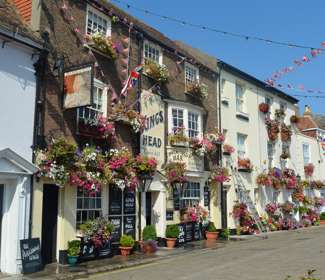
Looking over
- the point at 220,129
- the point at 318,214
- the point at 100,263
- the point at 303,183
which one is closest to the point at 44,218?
the point at 100,263

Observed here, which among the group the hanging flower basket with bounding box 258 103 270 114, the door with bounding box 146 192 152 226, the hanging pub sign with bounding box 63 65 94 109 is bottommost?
the door with bounding box 146 192 152 226

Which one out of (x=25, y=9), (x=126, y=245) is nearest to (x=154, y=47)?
(x=25, y=9)

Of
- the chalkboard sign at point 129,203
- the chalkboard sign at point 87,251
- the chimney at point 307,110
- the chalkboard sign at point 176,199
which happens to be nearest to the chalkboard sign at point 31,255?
the chalkboard sign at point 87,251

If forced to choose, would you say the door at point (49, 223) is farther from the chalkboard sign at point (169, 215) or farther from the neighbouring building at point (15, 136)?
the chalkboard sign at point (169, 215)

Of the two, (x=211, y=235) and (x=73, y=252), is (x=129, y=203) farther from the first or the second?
(x=211, y=235)

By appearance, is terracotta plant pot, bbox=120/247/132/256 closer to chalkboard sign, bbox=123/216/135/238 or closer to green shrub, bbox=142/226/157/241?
chalkboard sign, bbox=123/216/135/238

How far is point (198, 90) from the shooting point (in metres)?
20.0

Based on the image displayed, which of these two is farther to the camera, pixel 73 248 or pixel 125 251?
pixel 125 251

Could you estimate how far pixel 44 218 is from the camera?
1276cm

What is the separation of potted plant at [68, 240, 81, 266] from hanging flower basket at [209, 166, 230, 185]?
878cm

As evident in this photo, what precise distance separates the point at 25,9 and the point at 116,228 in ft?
25.1

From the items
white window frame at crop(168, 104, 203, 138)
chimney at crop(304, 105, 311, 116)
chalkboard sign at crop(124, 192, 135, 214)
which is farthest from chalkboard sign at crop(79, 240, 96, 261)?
chimney at crop(304, 105, 311, 116)

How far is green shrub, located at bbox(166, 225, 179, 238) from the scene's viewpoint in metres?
16.8

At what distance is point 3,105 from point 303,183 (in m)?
22.0
